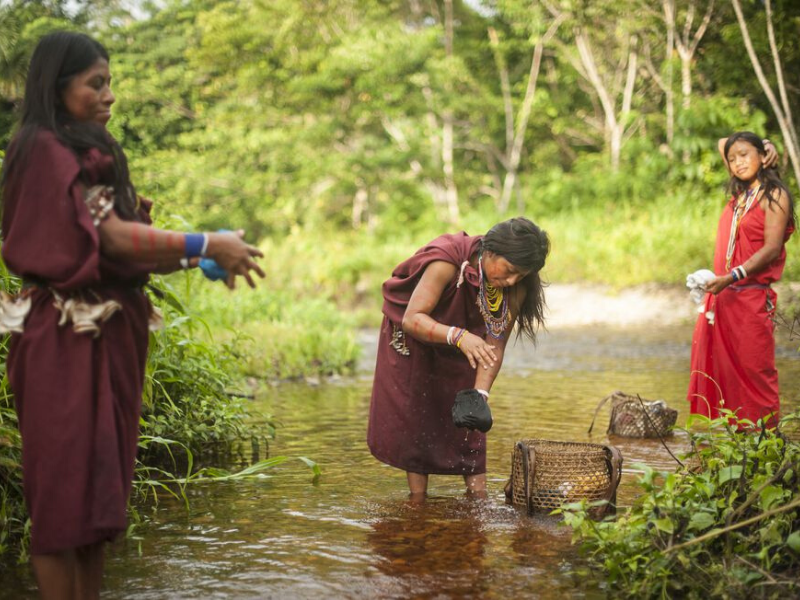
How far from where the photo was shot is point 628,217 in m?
17.4

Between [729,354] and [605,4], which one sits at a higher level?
[605,4]

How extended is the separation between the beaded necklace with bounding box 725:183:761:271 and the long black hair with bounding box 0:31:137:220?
3.85 meters

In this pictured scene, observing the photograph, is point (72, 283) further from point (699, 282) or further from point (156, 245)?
point (699, 282)

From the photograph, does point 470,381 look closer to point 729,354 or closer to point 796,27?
point 729,354

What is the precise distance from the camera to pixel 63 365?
2.73 meters

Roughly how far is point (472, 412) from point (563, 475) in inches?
21.8

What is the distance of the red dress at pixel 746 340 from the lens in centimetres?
530

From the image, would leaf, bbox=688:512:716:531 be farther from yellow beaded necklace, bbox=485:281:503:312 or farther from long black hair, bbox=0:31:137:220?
long black hair, bbox=0:31:137:220

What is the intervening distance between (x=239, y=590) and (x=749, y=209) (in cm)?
362

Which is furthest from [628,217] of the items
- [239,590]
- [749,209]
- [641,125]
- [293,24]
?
[239,590]

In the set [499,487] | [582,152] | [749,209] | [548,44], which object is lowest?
[499,487]

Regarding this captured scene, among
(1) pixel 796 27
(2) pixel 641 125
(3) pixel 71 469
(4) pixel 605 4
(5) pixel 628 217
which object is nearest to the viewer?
(3) pixel 71 469

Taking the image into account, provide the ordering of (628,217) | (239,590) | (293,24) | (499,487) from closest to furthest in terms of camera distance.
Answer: (239,590) < (499,487) < (628,217) < (293,24)

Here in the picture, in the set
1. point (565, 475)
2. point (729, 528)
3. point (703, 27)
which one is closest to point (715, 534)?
point (729, 528)
